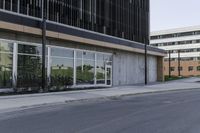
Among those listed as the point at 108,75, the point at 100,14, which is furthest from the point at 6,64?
the point at 100,14

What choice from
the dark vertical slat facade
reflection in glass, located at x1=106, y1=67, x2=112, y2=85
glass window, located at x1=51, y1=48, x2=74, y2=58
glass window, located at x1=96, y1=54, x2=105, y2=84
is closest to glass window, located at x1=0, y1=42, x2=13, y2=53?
the dark vertical slat facade

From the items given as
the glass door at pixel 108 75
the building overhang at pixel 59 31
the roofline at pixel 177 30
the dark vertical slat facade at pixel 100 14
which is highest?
the roofline at pixel 177 30

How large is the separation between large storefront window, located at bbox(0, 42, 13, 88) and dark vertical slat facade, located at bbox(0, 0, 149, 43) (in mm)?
3502

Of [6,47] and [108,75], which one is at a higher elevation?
[6,47]

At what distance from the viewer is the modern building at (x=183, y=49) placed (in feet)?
340

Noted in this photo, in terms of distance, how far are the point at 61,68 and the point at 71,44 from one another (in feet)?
8.54

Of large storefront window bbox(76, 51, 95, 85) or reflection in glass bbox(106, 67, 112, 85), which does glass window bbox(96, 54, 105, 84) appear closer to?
reflection in glass bbox(106, 67, 112, 85)

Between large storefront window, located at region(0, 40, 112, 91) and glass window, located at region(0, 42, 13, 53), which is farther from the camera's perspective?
large storefront window, located at region(0, 40, 112, 91)

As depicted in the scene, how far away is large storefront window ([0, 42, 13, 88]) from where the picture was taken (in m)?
23.9

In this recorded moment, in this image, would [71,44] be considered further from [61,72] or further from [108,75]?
[108,75]

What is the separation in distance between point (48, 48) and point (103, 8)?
501 inches

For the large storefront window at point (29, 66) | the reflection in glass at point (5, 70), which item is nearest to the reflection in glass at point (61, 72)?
the large storefront window at point (29, 66)

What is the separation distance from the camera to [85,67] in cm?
3328

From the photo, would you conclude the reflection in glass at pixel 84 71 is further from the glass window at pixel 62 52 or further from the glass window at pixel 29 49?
the glass window at pixel 29 49
